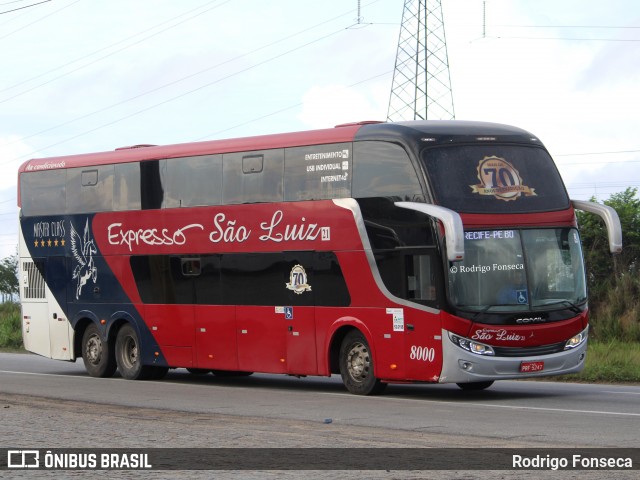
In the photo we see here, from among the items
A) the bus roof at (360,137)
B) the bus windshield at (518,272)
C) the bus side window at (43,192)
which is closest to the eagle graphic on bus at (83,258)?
the bus side window at (43,192)

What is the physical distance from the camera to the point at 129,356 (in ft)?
82.2

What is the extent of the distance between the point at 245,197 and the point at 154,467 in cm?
1079

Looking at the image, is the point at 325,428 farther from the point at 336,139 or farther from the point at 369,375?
the point at 336,139

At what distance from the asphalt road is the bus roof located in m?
3.89

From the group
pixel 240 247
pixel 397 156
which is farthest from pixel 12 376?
pixel 397 156

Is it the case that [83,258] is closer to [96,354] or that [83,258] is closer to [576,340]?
[96,354]

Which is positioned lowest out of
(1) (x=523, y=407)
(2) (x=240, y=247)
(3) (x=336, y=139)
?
(1) (x=523, y=407)

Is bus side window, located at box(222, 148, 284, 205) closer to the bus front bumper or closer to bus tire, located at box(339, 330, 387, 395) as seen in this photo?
bus tire, located at box(339, 330, 387, 395)

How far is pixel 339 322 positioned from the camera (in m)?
20.3

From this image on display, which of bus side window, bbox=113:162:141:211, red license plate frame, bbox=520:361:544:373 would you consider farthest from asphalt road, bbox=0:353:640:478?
bus side window, bbox=113:162:141:211

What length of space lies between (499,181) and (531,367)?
2756 millimetres

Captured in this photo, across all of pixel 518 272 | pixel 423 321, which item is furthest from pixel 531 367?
pixel 423 321

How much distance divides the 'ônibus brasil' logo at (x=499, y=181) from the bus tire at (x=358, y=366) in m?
3.01

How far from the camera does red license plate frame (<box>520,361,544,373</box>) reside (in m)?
18.8
